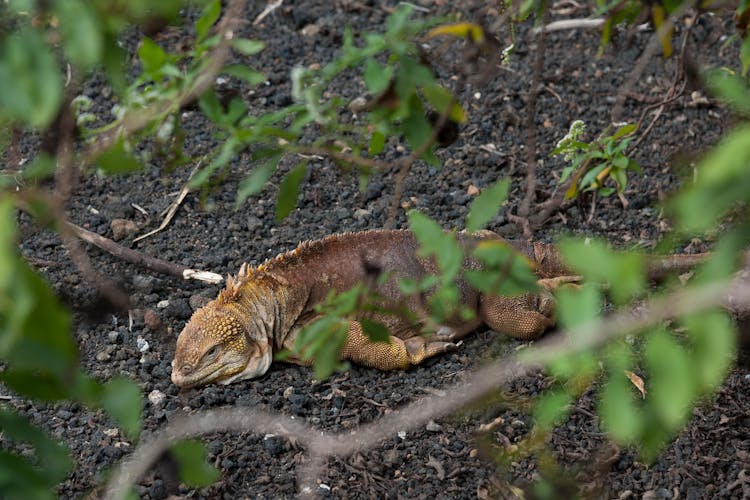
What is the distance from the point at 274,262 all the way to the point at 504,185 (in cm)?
356

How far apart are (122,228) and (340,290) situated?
1.58 metres

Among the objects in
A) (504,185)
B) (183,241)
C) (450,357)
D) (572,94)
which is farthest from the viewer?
(572,94)

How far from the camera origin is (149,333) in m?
5.54

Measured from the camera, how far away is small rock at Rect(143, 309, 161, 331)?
5484 mm

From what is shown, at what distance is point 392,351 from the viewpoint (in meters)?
5.37

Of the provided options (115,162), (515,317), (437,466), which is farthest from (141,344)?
(115,162)

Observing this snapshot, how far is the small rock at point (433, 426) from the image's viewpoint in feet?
15.2

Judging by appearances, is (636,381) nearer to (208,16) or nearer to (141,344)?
(141,344)

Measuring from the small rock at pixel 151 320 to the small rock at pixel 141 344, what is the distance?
9cm

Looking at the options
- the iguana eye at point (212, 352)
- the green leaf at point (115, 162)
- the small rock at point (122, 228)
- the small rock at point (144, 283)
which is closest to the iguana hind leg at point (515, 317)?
the iguana eye at point (212, 352)

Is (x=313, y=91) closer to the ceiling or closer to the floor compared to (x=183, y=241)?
closer to the ceiling

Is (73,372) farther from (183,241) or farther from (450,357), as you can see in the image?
(183,241)

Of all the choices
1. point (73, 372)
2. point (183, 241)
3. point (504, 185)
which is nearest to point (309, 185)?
point (183, 241)

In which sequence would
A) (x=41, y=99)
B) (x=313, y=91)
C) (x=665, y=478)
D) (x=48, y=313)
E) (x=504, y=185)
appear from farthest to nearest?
(x=665, y=478), (x=313, y=91), (x=504, y=185), (x=41, y=99), (x=48, y=313)
